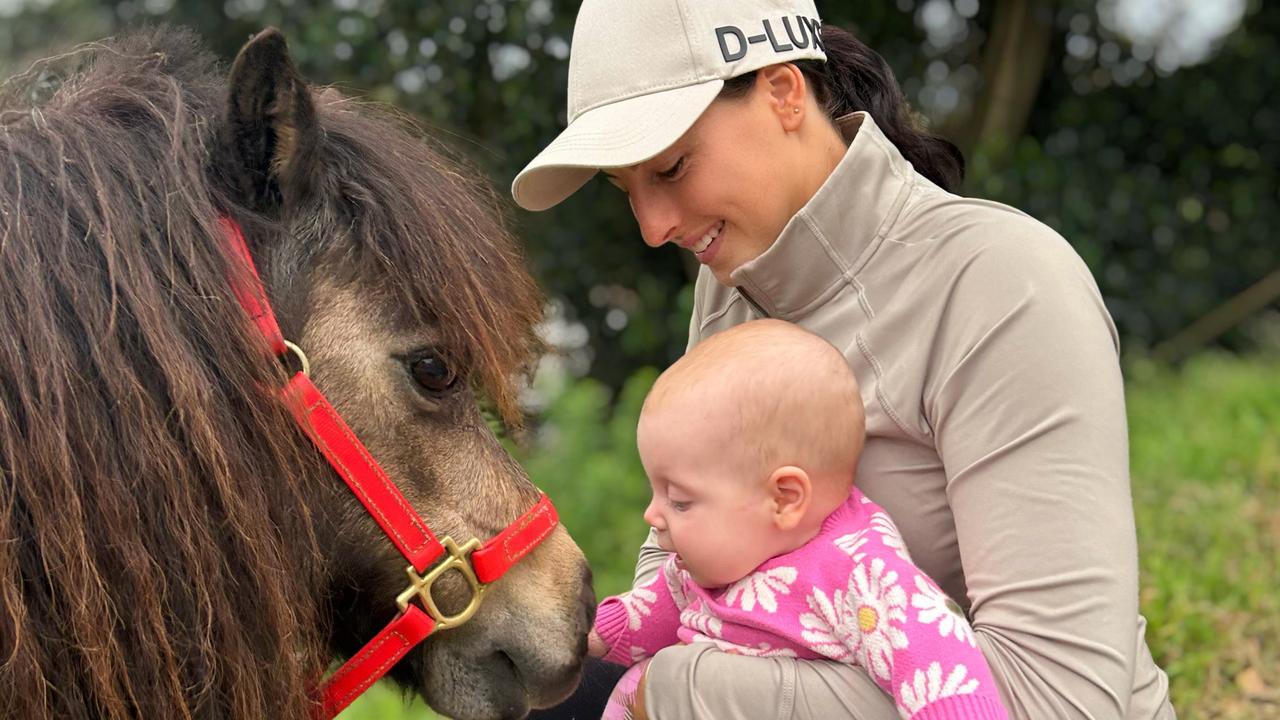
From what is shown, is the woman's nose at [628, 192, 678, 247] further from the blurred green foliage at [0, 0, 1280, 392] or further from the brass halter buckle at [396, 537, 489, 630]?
the blurred green foliage at [0, 0, 1280, 392]

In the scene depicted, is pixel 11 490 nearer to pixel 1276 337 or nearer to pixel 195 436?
pixel 195 436

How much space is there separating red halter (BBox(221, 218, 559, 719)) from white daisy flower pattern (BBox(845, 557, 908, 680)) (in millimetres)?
577

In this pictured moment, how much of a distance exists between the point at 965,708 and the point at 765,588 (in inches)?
13.0

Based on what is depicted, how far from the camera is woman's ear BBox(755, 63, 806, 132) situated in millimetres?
1875

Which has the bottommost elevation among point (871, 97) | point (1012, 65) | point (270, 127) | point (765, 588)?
point (1012, 65)

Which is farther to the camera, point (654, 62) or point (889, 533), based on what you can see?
point (654, 62)

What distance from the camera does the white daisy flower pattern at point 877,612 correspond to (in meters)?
1.58

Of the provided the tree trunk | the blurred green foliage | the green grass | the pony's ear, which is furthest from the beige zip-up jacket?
the tree trunk

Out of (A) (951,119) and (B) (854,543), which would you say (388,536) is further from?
(A) (951,119)

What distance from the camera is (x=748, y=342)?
176 centimetres

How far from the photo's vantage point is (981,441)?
1.66 metres

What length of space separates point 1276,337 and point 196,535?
7.38m

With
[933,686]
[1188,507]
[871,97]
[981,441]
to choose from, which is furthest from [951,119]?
[933,686]

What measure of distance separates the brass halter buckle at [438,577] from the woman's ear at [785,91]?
81 cm
